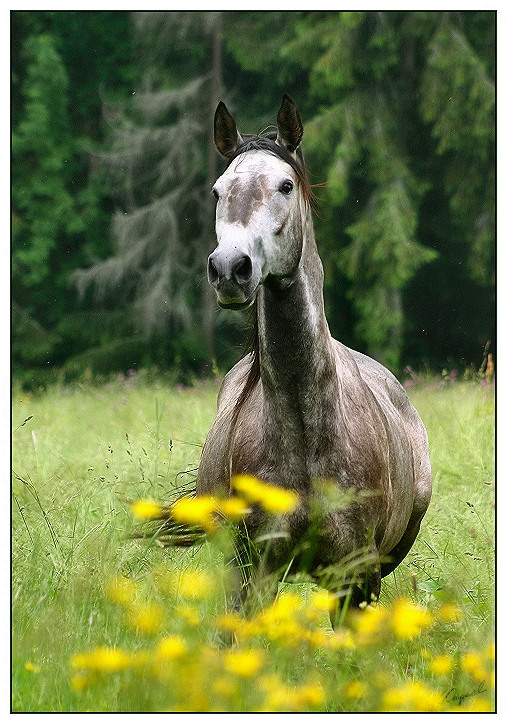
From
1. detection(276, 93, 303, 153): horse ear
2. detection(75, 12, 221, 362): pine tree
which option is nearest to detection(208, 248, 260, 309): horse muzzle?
detection(276, 93, 303, 153): horse ear

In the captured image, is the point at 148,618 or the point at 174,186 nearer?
the point at 148,618

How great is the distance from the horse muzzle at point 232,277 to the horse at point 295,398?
0.37 ft

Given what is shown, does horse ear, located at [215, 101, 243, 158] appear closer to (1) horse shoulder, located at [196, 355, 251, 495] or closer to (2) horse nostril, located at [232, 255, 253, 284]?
(2) horse nostril, located at [232, 255, 253, 284]

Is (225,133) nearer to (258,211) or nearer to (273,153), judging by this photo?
(273,153)

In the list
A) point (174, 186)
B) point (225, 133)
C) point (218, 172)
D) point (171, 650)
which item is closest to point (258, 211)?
point (225, 133)

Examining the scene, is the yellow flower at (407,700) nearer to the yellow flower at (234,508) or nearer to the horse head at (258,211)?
the yellow flower at (234,508)

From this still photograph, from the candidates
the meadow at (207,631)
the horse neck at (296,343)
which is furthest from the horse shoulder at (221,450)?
the horse neck at (296,343)

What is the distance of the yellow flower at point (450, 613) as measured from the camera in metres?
2.38

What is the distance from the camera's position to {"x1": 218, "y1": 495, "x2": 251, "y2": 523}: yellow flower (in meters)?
2.12

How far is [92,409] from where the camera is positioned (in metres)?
8.83

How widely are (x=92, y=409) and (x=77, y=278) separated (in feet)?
23.5

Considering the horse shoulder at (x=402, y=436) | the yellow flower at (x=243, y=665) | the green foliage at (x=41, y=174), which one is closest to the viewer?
the yellow flower at (x=243, y=665)

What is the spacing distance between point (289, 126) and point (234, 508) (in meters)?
1.60

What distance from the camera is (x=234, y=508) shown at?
6.89ft
